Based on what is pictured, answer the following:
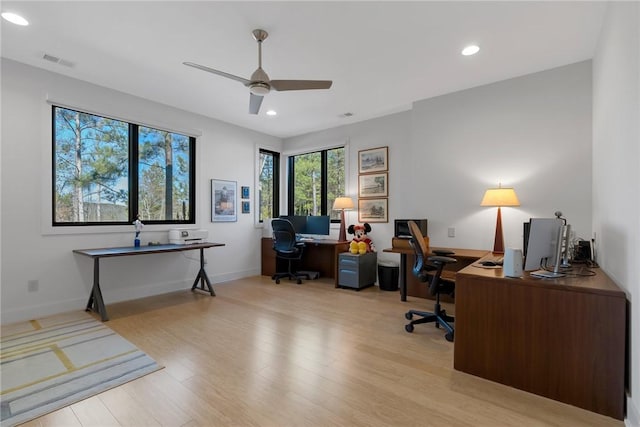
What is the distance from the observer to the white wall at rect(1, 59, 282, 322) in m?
3.13

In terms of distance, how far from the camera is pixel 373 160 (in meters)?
4.97

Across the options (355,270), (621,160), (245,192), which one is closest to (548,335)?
(621,160)

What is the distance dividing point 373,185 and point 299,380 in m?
3.48

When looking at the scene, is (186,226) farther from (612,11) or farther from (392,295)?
(612,11)

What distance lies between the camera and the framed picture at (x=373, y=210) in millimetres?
4871

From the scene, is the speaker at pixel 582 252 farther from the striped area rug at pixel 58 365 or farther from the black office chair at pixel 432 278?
the striped area rug at pixel 58 365

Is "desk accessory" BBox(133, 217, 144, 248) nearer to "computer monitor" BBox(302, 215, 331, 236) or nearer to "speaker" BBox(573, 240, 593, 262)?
"computer monitor" BBox(302, 215, 331, 236)

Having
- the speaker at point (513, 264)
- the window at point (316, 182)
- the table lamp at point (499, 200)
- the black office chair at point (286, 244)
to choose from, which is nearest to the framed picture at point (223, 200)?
the black office chair at point (286, 244)

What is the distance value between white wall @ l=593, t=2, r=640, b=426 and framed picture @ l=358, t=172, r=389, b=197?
2.60 meters

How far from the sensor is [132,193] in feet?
13.5

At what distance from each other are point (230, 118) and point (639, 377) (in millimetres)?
5290

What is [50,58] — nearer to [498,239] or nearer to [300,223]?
[300,223]

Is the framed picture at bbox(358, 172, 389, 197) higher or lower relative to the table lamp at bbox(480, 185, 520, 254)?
higher

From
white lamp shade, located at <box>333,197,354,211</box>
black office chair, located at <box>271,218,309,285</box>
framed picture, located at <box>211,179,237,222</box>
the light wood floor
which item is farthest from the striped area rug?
white lamp shade, located at <box>333,197,354,211</box>
